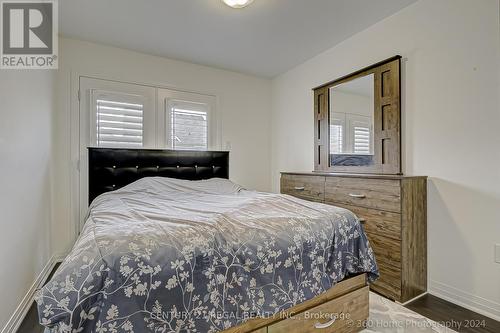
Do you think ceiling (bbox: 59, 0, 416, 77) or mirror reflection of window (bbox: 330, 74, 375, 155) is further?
mirror reflection of window (bbox: 330, 74, 375, 155)

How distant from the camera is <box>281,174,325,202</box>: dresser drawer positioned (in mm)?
2723

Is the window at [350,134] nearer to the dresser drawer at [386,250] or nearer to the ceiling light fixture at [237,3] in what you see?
the dresser drawer at [386,250]

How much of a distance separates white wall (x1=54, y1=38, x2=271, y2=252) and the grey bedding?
6.20 feet

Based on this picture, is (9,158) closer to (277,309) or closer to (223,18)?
(277,309)

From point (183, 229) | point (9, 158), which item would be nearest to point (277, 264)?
point (183, 229)

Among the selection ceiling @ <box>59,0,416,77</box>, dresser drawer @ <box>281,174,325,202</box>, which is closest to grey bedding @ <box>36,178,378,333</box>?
dresser drawer @ <box>281,174,325,202</box>

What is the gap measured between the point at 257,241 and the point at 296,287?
328 mm

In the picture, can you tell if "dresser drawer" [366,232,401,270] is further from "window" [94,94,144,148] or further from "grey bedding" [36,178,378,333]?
"window" [94,94,144,148]

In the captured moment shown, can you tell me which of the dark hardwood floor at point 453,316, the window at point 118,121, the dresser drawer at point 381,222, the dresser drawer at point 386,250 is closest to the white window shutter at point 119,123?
the window at point 118,121

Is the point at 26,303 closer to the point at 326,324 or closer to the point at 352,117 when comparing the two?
the point at 326,324

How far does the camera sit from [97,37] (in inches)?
111

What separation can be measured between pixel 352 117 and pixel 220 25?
1724mm

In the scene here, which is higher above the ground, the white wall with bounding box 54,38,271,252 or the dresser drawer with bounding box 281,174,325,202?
the white wall with bounding box 54,38,271,252

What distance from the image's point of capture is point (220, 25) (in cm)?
262
